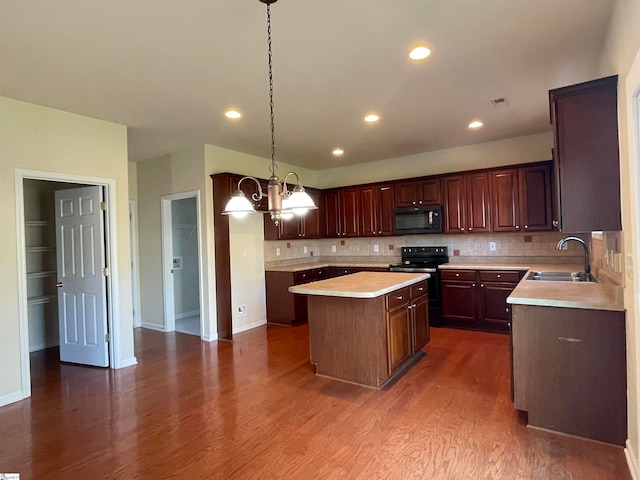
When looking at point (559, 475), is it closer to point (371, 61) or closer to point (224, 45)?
point (371, 61)

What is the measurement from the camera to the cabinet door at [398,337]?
310 centimetres

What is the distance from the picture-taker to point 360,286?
3.14 meters

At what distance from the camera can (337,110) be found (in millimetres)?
3732

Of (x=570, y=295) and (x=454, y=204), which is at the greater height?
(x=454, y=204)

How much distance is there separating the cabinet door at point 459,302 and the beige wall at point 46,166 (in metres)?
3.96

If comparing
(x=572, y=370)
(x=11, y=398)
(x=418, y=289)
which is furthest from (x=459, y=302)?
(x=11, y=398)

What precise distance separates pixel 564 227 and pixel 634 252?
490 millimetres

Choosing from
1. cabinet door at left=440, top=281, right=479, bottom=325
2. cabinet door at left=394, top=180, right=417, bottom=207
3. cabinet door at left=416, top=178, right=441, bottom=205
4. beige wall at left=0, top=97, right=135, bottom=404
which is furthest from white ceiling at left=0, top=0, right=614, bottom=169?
cabinet door at left=440, top=281, right=479, bottom=325

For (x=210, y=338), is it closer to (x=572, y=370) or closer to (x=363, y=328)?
(x=363, y=328)

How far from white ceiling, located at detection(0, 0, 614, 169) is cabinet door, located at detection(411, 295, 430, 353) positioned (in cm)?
202

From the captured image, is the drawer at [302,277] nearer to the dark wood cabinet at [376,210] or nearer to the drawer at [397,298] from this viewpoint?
the dark wood cabinet at [376,210]

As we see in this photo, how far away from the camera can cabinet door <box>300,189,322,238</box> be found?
20.2ft

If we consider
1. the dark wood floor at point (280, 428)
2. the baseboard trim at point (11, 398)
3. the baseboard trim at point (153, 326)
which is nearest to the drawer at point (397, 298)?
A: the dark wood floor at point (280, 428)

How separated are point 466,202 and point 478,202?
16 centimetres
